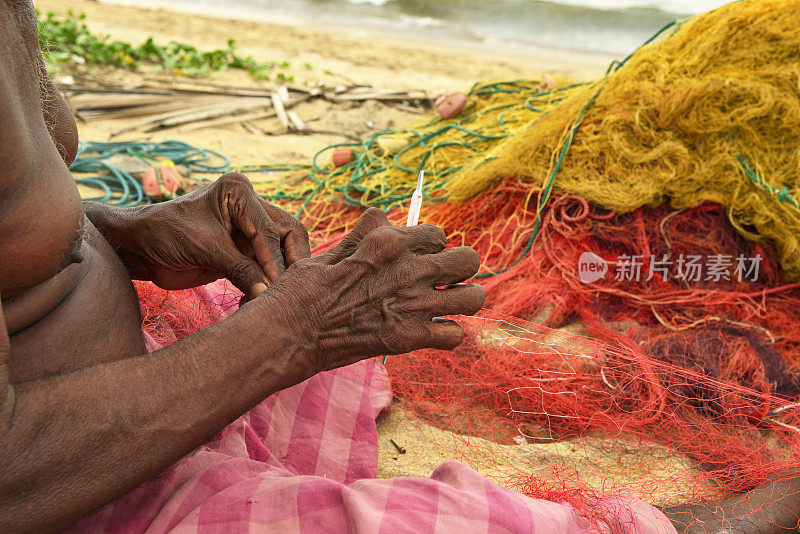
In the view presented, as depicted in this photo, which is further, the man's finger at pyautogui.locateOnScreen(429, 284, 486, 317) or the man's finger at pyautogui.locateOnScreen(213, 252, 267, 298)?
the man's finger at pyautogui.locateOnScreen(213, 252, 267, 298)

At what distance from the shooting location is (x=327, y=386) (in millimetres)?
2270

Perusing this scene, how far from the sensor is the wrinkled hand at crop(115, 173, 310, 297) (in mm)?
1710

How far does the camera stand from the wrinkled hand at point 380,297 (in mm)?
1413

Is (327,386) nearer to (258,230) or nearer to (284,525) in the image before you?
(258,230)

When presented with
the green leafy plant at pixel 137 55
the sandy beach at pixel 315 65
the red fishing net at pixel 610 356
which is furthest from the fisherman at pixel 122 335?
the green leafy plant at pixel 137 55

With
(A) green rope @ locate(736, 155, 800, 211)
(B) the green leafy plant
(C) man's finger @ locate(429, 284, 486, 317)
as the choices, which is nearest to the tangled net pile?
(A) green rope @ locate(736, 155, 800, 211)

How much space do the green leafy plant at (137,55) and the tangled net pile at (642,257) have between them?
5476mm

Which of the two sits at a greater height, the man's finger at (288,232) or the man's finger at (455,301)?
the man's finger at (455,301)

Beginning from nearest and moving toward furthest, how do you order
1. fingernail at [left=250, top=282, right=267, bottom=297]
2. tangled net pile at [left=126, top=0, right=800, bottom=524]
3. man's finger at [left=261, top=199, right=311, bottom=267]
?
1. fingernail at [left=250, top=282, right=267, bottom=297]
2. man's finger at [left=261, top=199, right=311, bottom=267]
3. tangled net pile at [left=126, top=0, right=800, bottom=524]

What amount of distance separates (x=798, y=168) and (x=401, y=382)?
2350 mm

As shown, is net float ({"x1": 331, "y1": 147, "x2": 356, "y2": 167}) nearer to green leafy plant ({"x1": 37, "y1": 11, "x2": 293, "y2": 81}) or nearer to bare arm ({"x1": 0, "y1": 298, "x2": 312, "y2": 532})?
bare arm ({"x1": 0, "y1": 298, "x2": 312, "y2": 532})

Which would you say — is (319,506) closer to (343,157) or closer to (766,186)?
(766,186)

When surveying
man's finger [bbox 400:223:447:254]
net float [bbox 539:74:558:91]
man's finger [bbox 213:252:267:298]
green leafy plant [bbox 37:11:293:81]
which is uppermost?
man's finger [bbox 400:223:447:254]

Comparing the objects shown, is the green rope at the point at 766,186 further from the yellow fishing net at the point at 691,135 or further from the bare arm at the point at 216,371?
the bare arm at the point at 216,371
